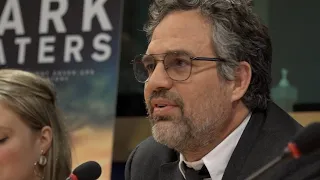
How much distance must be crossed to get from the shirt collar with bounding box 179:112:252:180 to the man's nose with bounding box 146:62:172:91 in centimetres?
A: 23

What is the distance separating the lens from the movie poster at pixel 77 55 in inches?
126

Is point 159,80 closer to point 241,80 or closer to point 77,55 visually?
point 241,80

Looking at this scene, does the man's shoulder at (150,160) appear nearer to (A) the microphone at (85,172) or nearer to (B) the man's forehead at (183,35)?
(B) the man's forehead at (183,35)

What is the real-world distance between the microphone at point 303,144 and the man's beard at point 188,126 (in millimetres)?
578

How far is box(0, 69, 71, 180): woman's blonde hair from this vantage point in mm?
2186

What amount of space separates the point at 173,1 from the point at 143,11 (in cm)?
184

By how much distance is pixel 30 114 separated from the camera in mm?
2186

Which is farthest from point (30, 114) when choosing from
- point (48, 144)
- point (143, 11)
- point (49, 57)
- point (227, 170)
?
point (143, 11)

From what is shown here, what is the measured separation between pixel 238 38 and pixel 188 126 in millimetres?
299

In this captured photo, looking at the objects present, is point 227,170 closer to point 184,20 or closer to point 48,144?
point 184,20

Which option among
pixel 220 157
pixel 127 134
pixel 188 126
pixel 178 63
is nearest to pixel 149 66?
pixel 178 63

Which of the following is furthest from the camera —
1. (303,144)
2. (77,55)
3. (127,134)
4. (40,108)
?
(127,134)

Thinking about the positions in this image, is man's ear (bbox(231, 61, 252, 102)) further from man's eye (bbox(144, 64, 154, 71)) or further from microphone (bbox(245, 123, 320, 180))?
microphone (bbox(245, 123, 320, 180))

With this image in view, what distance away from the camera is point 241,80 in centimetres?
192
